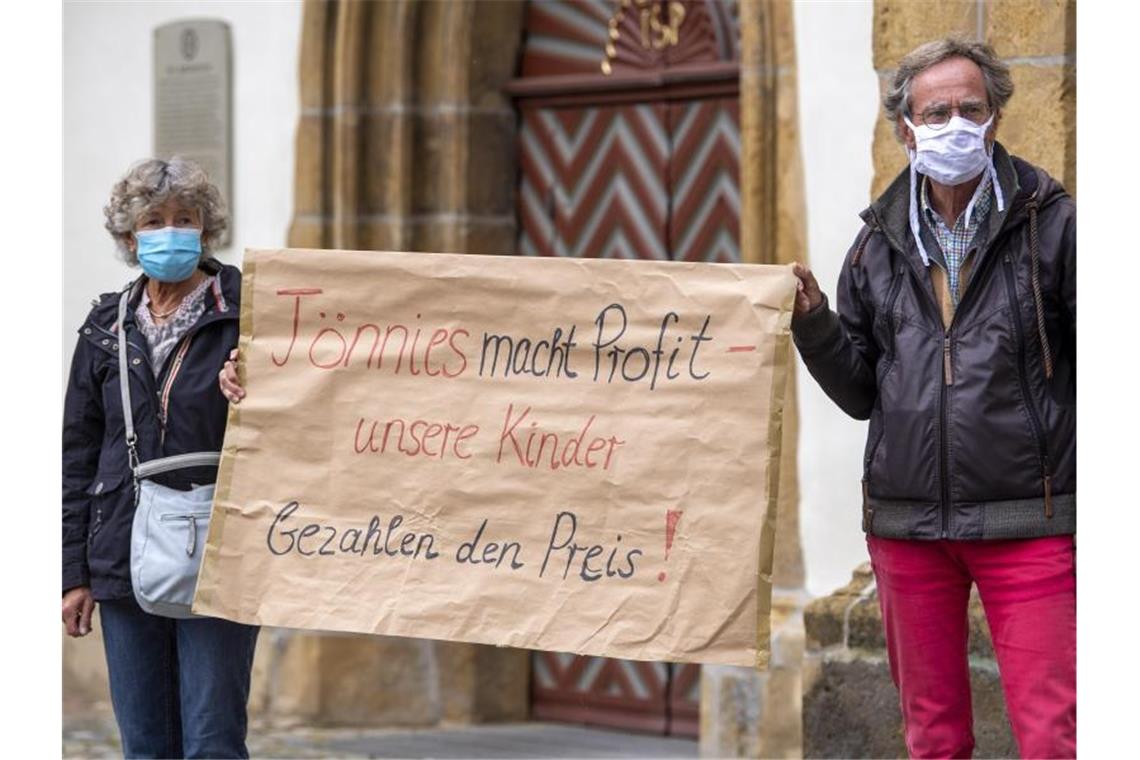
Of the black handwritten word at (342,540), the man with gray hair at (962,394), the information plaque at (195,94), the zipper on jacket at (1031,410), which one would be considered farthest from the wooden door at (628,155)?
the zipper on jacket at (1031,410)

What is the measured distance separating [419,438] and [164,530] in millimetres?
649

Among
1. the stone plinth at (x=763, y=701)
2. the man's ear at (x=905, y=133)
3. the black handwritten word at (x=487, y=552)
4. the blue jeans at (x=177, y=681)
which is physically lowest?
the stone plinth at (x=763, y=701)

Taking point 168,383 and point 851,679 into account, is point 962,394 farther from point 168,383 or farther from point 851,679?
point 851,679

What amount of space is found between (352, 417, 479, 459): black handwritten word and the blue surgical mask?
22.7 inches

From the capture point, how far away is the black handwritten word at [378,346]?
17.9ft

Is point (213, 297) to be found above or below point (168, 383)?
above

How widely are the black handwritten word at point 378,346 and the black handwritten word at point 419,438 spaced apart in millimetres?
124

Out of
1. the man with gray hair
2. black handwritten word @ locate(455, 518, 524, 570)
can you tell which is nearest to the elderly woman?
black handwritten word @ locate(455, 518, 524, 570)

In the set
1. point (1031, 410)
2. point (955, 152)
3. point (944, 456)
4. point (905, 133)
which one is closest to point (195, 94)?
point (905, 133)

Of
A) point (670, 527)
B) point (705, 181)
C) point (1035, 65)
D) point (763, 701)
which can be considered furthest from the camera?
point (705, 181)

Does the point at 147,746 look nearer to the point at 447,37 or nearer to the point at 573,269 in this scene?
the point at 573,269

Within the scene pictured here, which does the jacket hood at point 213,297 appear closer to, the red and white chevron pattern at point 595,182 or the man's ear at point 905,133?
the man's ear at point 905,133

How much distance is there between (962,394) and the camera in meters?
4.78

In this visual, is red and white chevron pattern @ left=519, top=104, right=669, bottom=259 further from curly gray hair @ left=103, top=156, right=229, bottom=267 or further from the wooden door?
curly gray hair @ left=103, top=156, right=229, bottom=267
